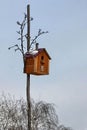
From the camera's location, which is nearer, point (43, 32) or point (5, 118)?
point (43, 32)

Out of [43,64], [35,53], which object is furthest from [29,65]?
[43,64]

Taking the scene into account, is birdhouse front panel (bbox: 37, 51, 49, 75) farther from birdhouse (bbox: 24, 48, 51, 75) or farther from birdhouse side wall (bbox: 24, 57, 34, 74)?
birdhouse side wall (bbox: 24, 57, 34, 74)

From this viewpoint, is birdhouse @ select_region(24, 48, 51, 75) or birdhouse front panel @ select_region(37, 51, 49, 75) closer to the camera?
birdhouse @ select_region(24, 48, 51, 75)

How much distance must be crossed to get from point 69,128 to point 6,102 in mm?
2738

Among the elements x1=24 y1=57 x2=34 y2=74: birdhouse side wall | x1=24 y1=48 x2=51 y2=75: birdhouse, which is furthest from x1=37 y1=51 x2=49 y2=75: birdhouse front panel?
x1=24 y1=57 x2=34 y2=74: birdhouse side wall

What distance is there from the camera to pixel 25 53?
10.2 metres

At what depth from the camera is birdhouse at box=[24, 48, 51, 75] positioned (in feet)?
33.6

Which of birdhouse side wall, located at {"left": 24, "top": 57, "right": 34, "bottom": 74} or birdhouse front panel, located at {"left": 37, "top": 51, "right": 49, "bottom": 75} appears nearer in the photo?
birdhouse side wall, located at {"left": 24, "top": 57, "right": 34, "bottom": 74}

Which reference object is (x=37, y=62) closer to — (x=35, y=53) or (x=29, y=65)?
(x=35, y=53)

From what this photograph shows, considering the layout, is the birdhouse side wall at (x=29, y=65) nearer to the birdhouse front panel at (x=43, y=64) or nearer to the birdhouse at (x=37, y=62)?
the birdhouse at (x=37, y=62)

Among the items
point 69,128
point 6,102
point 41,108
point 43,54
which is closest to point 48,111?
point 41,108

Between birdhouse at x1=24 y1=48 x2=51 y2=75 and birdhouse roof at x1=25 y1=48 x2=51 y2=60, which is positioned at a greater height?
birdhouse roof at x1=25 y1=48 x2=51 y2=60

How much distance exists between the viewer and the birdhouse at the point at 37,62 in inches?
403

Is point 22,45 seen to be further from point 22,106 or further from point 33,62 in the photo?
point 22,106
